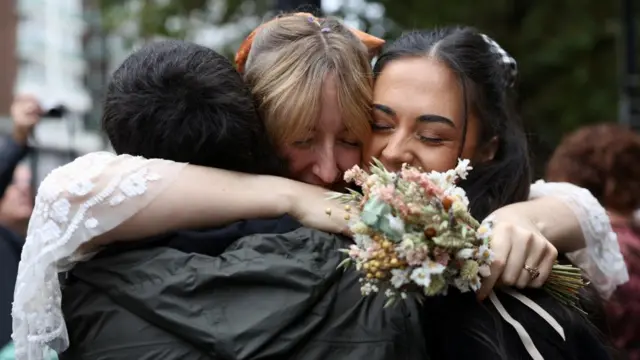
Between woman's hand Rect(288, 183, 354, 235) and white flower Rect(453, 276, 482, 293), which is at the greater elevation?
white flower Rect(453, 276, 482, 293)

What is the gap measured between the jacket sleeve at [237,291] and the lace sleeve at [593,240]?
0.95 meters

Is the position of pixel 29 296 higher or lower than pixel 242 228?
lower

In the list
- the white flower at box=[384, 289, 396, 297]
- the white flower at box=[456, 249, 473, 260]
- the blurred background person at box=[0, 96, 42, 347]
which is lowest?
the blurred background person at box=[0, 96, 42, 347]

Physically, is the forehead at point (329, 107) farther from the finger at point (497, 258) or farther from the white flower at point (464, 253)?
the white flower at point (464, 253)

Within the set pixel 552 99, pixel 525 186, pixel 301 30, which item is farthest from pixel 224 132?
pixel 552 99

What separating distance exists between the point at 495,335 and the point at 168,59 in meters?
0.96

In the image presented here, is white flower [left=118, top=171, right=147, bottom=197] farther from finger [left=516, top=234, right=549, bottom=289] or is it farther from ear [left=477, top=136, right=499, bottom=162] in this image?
ear [left=477, top=136, right=499, bottom=162]

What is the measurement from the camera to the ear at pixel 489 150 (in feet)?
9.21

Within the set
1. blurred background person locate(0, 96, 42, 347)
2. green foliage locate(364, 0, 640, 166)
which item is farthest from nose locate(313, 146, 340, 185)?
green foliage locate(364, 0, 640, 166)

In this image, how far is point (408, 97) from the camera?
2.65 metres

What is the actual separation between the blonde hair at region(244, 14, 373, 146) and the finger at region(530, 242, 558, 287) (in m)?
0.55

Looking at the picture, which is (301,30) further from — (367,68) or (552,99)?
(552,99)

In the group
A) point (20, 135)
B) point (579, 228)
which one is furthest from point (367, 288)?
Result: point (20, 135)

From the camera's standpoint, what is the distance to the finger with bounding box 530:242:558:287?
231 cm
